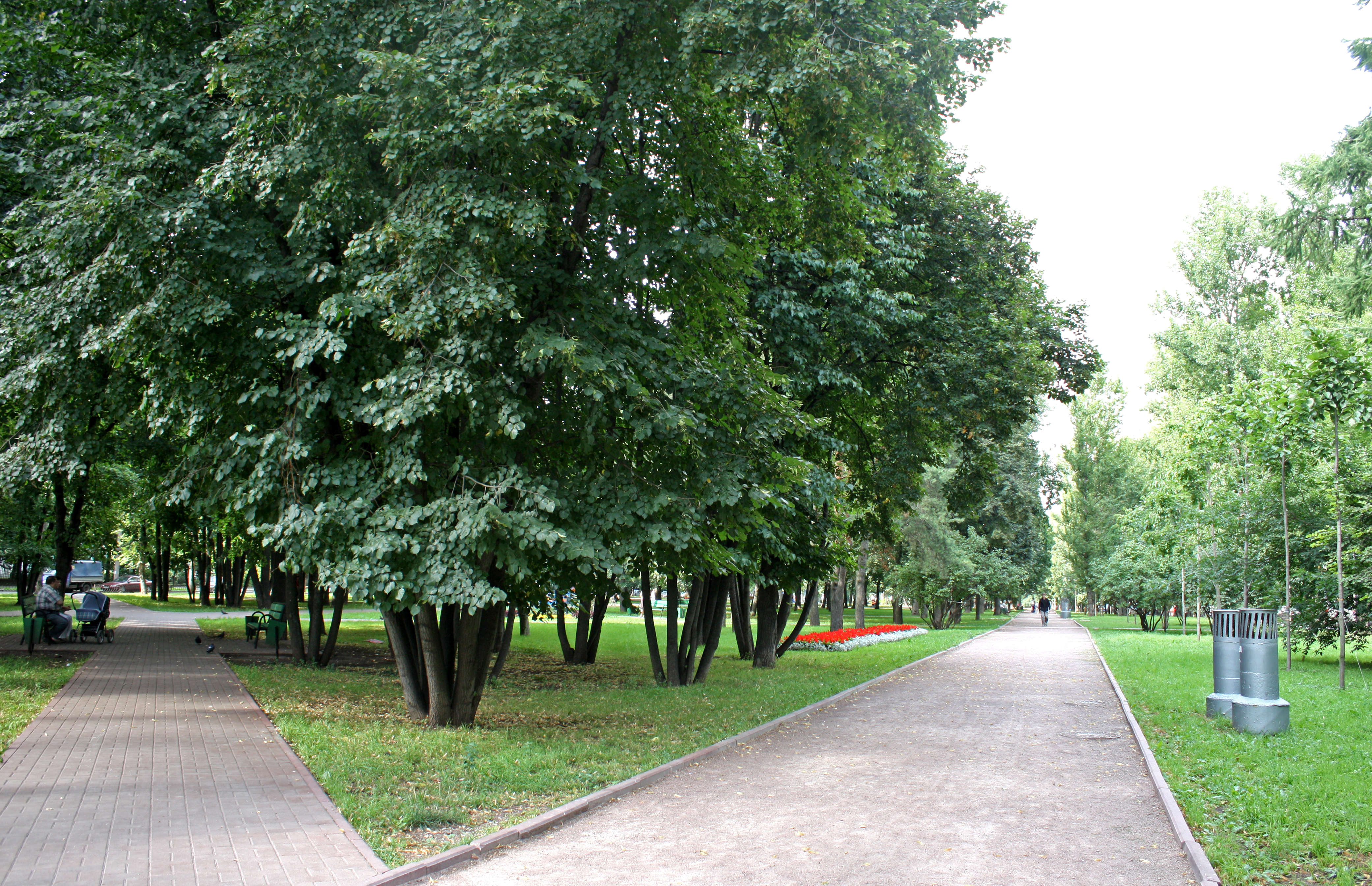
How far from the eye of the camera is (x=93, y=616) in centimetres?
1928

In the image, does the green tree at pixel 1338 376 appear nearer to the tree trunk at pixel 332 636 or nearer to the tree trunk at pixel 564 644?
the tree trunk at pixel 564 644

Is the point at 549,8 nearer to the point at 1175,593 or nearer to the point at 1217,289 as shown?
the point at 1217,289

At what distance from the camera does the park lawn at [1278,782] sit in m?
5.57

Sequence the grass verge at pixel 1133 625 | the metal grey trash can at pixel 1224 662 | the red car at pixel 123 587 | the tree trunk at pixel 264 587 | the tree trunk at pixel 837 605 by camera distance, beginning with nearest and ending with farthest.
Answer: the metal grey trash can at pixel 1224 662 < the tree trunk at pixel 837 605 < the tree trunk at pixel 264 587 < the grass verge at pixel 1133 625 < the red car at pixel 123 587

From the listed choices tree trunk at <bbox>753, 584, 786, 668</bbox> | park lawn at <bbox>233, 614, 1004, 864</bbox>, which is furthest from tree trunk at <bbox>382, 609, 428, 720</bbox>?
tree trunk at <bbox>753, 584, 786, 668</bbox>

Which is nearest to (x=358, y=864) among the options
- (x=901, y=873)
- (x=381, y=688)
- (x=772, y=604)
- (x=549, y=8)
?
(x=901, y=873)

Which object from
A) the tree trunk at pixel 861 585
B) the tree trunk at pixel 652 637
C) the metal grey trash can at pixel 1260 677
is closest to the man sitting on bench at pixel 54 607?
the tree trunk at pixel 652 637

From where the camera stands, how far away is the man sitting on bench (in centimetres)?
1806

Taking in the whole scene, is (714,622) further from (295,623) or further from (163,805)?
(163,805)

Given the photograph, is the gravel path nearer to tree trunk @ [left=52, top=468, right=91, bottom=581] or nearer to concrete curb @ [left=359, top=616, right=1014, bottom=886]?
concrete curb @ [left=359, top=616, right=1014, bottom=886]

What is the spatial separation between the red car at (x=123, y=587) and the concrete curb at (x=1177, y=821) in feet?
212

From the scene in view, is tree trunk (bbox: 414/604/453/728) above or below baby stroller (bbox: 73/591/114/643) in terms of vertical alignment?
above

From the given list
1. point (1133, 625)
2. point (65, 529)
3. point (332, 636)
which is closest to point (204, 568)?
point (65, 529)

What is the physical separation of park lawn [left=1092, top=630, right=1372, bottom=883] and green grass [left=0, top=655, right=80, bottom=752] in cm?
951
